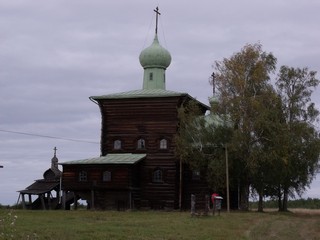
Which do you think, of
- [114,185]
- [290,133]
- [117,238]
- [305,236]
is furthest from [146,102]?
[117,238]

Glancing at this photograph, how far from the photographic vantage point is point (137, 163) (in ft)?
144

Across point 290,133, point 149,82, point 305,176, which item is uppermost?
point 149,82

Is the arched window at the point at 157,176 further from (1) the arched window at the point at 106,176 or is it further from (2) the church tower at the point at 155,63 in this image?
(2) the church tower at the point at 155,63

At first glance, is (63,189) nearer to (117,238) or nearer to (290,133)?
(290,133)

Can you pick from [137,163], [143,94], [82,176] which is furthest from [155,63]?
[82,176]

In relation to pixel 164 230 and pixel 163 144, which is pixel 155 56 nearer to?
pixel 163 144

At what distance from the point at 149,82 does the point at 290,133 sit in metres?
12.4

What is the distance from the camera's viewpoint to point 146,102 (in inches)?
1789

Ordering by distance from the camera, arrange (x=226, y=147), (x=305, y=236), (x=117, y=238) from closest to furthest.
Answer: (x=117, y=238) → (x=305, y=236) → (x=226, y=147)

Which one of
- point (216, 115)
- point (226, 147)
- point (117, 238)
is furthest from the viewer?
point (216, 115)

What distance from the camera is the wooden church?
43031 millimetres

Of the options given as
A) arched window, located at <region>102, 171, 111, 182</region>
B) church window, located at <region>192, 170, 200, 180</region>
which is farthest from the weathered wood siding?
arched window, located at <region>102, 171, 111, 182</region>

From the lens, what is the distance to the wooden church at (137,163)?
141 feet

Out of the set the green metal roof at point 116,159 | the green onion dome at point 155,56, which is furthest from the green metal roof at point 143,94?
the green metal roof at point 116,159
